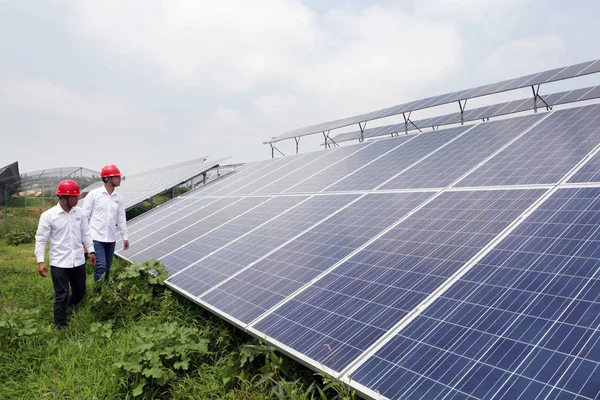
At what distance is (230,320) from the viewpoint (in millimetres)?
4652

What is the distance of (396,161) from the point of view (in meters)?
8.12

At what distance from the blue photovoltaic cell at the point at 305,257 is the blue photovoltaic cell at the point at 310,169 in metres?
3.44

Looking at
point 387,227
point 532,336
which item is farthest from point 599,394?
point 387,227

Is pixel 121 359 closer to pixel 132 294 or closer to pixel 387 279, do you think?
pixel 132 294

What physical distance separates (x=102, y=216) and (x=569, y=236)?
7547 millimetres

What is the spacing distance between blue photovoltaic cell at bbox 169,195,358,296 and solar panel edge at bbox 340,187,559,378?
283cm

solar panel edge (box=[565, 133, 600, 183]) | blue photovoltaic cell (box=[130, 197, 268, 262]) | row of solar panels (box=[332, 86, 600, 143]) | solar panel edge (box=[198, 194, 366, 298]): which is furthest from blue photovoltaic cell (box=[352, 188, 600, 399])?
row of solar panels (box=[332, 86, 600, 143])

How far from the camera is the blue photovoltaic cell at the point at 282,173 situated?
11.0 m

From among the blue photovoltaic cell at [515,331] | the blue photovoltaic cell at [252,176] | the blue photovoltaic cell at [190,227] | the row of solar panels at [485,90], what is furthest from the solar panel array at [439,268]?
the row of solar panels at [485,90]

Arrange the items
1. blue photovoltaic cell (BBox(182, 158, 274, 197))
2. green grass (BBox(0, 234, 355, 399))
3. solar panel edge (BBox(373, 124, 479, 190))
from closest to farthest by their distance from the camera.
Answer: green grass (BBox(0, 234, 355, 399))
solar panel edge (BBox(373, 124, 479, 190))
blue photovoltaic cell (BBox(182, 158, 274, 197))

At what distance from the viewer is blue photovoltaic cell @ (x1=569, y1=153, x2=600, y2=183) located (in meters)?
4.55

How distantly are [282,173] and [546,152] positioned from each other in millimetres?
6945

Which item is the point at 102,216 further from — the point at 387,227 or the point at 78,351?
the point at 387,227

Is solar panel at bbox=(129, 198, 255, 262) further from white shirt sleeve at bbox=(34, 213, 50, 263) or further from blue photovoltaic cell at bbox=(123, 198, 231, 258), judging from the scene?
white shirt sleeve at bbox=(34, 213, 50, 263)
